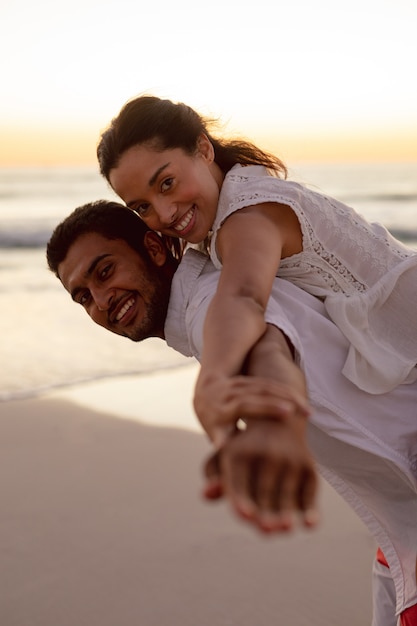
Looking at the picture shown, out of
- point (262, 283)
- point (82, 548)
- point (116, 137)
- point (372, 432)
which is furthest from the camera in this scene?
point (82, 548)

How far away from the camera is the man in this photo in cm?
117

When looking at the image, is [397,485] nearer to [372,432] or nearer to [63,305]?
[372,432]

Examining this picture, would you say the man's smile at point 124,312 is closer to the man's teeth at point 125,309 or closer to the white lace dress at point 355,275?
the man's teeth at point 125,309

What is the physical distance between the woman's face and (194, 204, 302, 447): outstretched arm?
1.16ft

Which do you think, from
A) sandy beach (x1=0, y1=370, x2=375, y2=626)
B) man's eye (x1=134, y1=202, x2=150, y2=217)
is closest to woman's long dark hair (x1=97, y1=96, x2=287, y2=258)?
man's eye (x1=134, y1=202, x2=150, y2=217)

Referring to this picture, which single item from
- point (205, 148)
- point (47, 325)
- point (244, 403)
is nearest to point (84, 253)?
point (205, 148)

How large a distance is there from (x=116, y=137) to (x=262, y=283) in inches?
36.5

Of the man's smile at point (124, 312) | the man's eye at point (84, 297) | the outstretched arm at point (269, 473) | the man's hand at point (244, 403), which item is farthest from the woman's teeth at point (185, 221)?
the outstretched arm at point (269, 473)

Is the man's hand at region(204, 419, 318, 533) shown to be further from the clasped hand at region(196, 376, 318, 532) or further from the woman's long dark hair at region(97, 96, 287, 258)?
the woman's long dark hair at region(97, 96, 287, 258)

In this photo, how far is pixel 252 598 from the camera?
3.41m

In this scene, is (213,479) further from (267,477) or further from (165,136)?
(165,136)

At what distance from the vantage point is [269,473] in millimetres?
1152

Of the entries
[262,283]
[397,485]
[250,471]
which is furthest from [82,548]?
[250,471]

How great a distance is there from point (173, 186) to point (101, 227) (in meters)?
0.47
